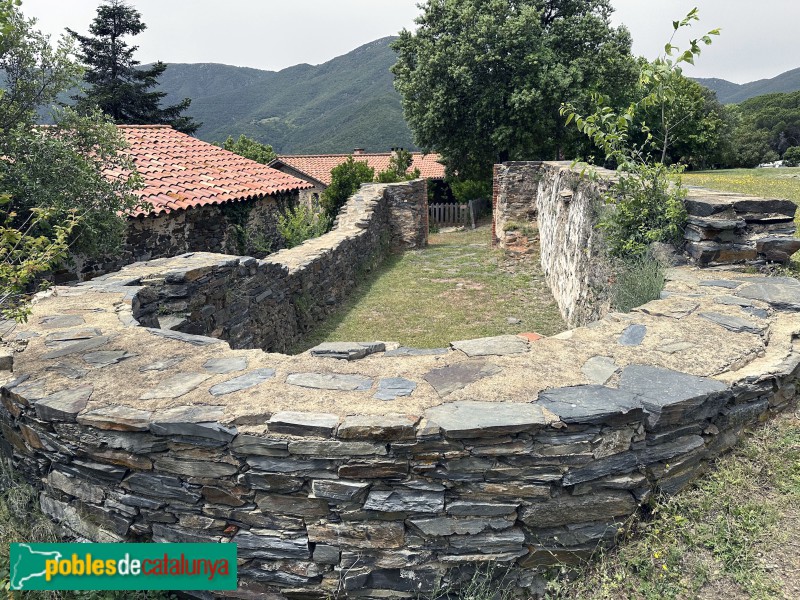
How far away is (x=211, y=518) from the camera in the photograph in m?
2.55

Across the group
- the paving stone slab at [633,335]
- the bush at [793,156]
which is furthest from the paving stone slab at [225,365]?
the bush at [793,156]

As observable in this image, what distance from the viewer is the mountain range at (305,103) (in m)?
58.7

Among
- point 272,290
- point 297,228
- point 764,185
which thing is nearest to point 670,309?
point 272,290

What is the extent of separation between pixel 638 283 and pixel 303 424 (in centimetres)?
Answer: 323

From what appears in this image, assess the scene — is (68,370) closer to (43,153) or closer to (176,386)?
(176,386)

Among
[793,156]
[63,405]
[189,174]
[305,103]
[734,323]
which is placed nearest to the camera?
[63,405]

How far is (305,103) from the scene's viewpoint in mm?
92812

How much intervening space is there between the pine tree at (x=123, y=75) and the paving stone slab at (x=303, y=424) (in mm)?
29844

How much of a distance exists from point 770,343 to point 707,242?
169 cm

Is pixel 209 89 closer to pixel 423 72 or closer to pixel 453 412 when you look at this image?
pixel 423 72

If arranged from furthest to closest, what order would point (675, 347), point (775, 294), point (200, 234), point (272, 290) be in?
point (200, 234), point (272, 290), point (775, 294), point (675, 347)

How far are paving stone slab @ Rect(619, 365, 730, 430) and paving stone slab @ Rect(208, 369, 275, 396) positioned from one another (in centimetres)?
197

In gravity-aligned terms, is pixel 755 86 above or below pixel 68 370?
above

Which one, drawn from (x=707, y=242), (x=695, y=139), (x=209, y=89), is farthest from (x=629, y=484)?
(x=209, y=89)
